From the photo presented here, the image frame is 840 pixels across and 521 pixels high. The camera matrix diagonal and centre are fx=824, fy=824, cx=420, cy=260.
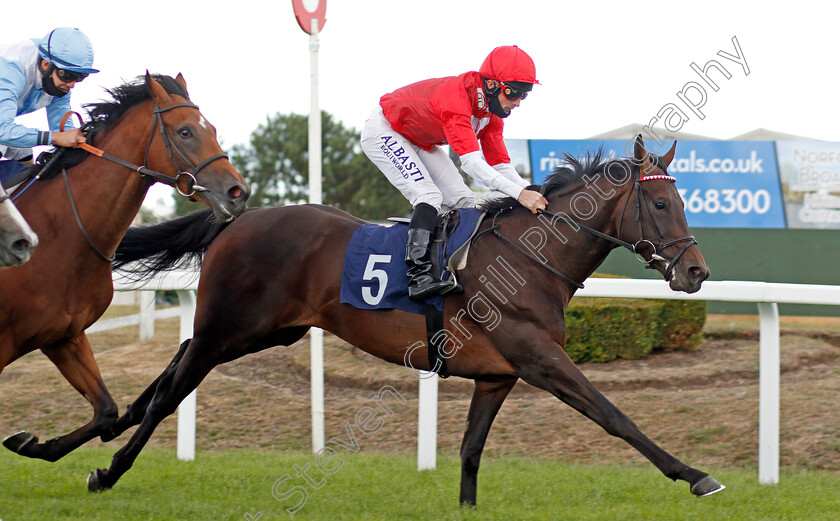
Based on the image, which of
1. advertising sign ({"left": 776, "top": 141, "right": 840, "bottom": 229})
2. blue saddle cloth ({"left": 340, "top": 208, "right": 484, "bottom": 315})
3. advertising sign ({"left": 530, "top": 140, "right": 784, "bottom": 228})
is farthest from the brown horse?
advertising sign ({"left": 776, "top": 141, "right": 840, "bottom": 229})

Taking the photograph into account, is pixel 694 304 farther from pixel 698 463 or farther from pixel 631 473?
pixel 631 473

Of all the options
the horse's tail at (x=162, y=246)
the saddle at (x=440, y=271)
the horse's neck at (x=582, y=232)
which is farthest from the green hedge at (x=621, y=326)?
the horse's tail at (x=162, y=246)

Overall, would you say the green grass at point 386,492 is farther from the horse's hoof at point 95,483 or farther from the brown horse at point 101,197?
the brown horse at point 101,197

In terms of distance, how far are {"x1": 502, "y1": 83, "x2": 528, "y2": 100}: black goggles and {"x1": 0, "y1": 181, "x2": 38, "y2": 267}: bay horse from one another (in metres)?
2.16

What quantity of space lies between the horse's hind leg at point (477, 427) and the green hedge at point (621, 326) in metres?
2.64

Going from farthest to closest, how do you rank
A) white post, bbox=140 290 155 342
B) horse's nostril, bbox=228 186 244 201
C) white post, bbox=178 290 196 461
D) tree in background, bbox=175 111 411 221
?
tree in background, bbox=175 111 411 221 < white post, bbox=140 290 155 342 < white post, bbox=178 290 196 461 < horse's nostril, bbox=228 186 244 201

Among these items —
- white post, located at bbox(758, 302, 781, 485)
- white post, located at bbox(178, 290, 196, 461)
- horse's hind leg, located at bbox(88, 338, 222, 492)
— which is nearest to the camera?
horse's hind leg, located at bbox(88, 338, 222, 492)

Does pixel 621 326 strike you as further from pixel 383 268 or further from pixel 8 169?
pixel 8 169

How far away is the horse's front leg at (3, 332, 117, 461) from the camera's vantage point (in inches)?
152

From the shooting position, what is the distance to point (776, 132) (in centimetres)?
1455

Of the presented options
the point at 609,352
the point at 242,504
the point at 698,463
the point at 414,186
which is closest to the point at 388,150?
the point at 414,186

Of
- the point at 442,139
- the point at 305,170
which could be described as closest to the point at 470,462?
the point at 442,139

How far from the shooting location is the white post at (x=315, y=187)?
5.33 meters

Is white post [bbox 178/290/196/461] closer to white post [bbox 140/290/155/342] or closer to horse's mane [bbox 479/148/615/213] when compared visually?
horse's mane [bbox 479/148/615/213]
